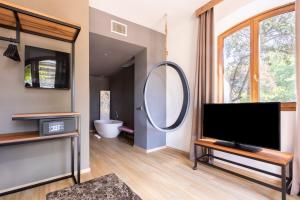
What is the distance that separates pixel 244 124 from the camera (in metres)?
2.05

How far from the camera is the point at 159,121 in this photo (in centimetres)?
347

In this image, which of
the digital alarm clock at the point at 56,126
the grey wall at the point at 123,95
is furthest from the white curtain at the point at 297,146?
the grey wall at the point at 123,95

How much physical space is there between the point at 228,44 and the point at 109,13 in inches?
85.2

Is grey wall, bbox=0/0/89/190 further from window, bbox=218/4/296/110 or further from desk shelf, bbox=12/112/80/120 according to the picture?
window, bbox=218/4/296/110

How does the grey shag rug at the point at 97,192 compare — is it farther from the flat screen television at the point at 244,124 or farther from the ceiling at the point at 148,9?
the ceiling at the point at 148,9

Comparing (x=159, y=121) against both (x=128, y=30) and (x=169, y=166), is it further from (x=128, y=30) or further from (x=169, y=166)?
(x=128, y=30)

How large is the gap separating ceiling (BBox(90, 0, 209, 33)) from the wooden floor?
260cm

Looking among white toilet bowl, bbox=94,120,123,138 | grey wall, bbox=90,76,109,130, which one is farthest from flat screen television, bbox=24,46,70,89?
grey wall, bbox=90,76,109,130

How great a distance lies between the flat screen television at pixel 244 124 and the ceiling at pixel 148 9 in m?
1.75

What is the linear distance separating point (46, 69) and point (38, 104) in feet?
1.47

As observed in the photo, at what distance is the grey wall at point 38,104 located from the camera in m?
1.77

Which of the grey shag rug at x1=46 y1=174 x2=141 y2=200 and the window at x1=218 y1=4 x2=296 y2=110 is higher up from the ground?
the window at x1=218 y1=4 x2=296 y2=110

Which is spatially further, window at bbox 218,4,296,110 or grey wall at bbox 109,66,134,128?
grey wall at bbox 109,66,134,128

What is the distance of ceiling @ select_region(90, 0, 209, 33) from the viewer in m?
2.52
